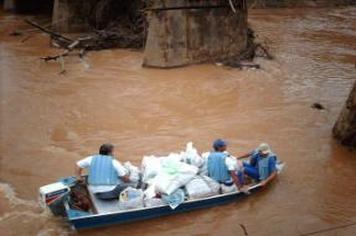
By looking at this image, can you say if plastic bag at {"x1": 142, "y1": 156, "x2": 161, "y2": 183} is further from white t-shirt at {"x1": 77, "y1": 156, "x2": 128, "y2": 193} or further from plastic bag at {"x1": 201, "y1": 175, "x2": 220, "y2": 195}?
plastic bag at {"x1": 201, "y1": 175, "x2": 220, "y2": 195}

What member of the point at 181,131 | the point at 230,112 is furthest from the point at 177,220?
the point at 230,112

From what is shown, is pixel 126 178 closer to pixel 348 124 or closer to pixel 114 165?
pixel 114 165

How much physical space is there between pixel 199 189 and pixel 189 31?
844 centimetres

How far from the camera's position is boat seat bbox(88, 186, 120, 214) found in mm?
7750

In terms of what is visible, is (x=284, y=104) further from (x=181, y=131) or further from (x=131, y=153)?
(x=131, y=153)

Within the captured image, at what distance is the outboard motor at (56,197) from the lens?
7586mm

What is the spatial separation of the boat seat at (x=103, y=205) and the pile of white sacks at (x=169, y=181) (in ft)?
0.48

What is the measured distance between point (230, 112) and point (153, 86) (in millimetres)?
2635

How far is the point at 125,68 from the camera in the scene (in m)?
16.0

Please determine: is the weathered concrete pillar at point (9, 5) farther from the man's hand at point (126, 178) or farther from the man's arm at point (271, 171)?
the man's arm at point (271, 171)

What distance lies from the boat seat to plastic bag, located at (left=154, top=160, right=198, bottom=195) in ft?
2.17

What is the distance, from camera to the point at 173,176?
8.12 m

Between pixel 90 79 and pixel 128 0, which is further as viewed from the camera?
pixel 128 0

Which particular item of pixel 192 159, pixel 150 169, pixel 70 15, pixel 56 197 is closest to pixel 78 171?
pixel 56 197
